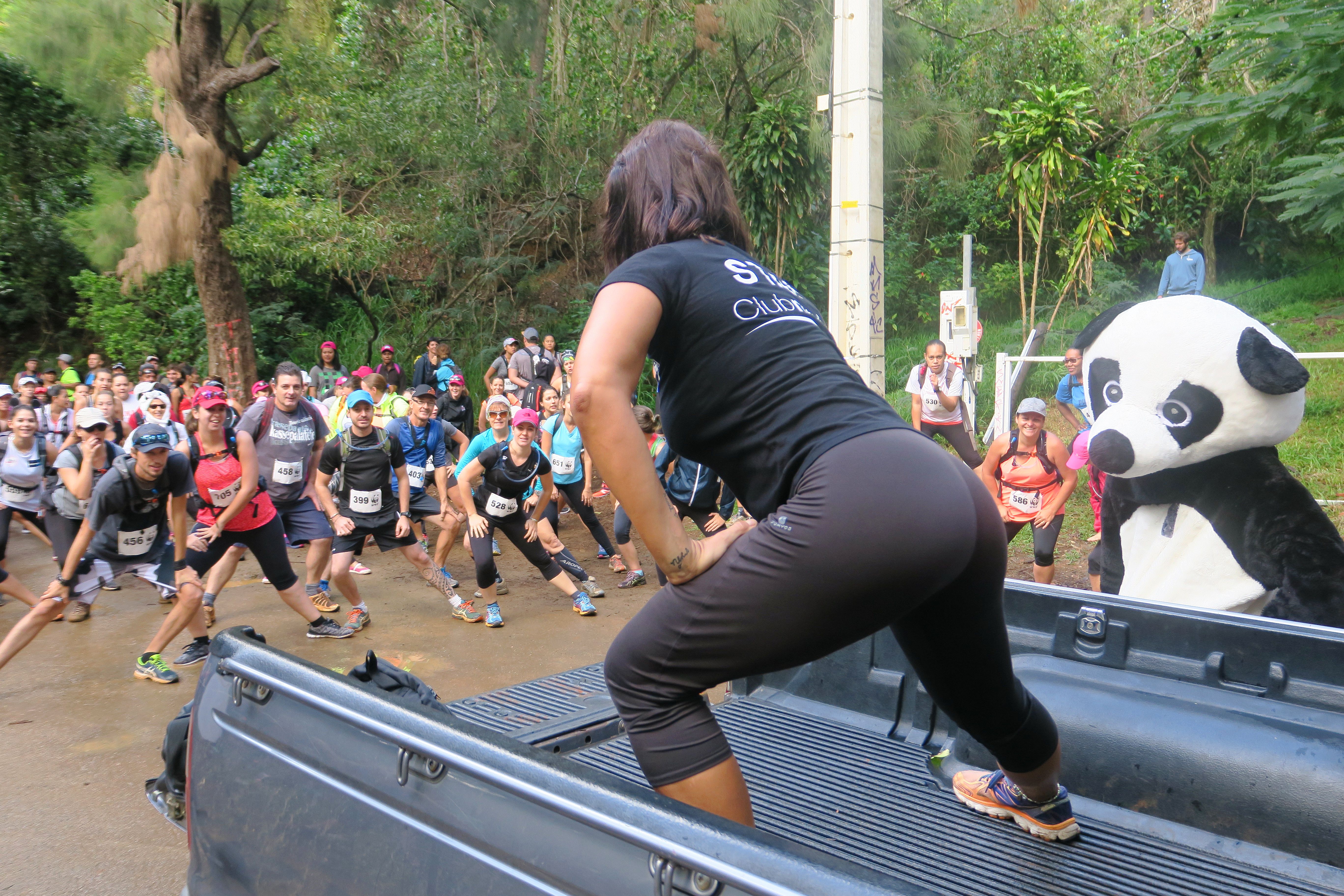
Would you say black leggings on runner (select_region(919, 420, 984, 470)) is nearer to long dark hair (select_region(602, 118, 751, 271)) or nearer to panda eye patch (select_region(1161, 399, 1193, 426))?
panda eye patch (select_region(1161, 399, 1193, 426))

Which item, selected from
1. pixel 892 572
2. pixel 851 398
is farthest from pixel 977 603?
pixel 851 398

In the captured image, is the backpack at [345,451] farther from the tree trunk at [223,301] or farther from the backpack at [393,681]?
the tree trunk at [223,301]

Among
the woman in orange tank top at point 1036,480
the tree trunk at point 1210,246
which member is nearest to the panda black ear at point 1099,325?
the woman in orange tank top at point 1036,480

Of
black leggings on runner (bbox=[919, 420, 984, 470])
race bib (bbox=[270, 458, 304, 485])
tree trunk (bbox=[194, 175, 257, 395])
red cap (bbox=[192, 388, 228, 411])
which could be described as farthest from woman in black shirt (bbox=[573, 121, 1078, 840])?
tree trunk (bbox=[194, 175, 257, 395])

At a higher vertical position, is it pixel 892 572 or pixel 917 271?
pixel 917 271

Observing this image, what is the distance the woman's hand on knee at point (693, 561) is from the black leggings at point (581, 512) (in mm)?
6629

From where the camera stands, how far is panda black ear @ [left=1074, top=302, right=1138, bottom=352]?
13.6ft

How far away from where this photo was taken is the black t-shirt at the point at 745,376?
166 cm

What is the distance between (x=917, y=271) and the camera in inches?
730

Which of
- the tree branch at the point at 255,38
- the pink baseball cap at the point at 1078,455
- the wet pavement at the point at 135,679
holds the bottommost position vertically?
the wet pavement at the point at 135,679

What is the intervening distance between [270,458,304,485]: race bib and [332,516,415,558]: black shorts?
50cm

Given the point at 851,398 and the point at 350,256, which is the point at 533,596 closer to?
the point at 851,398

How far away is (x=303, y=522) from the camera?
7109mm

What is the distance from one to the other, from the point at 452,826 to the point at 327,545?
19.6ft
